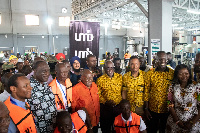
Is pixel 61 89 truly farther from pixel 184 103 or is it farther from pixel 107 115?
pixel 184 103

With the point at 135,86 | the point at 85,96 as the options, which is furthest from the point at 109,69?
the point at 85,96

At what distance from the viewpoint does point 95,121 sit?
3018 mm

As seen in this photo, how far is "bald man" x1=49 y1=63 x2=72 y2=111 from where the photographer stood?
2.64 meters

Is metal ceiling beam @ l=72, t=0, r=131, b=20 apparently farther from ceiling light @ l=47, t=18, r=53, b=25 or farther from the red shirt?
the red shirt

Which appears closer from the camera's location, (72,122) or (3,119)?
(3,119)

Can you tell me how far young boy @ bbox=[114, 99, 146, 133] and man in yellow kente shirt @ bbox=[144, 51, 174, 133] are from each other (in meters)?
0.46

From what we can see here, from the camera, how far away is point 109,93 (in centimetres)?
→ 323

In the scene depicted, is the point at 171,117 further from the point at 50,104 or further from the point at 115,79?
the point at 50,104

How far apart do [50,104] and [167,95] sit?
6.37ft

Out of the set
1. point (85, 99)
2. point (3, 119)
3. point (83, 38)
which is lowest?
point (85, 99)

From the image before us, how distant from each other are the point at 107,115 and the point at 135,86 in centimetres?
75

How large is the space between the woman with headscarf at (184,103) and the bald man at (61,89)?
1640mm

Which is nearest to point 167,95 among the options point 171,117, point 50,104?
point 171,117

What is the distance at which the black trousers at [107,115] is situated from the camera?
3251mm
